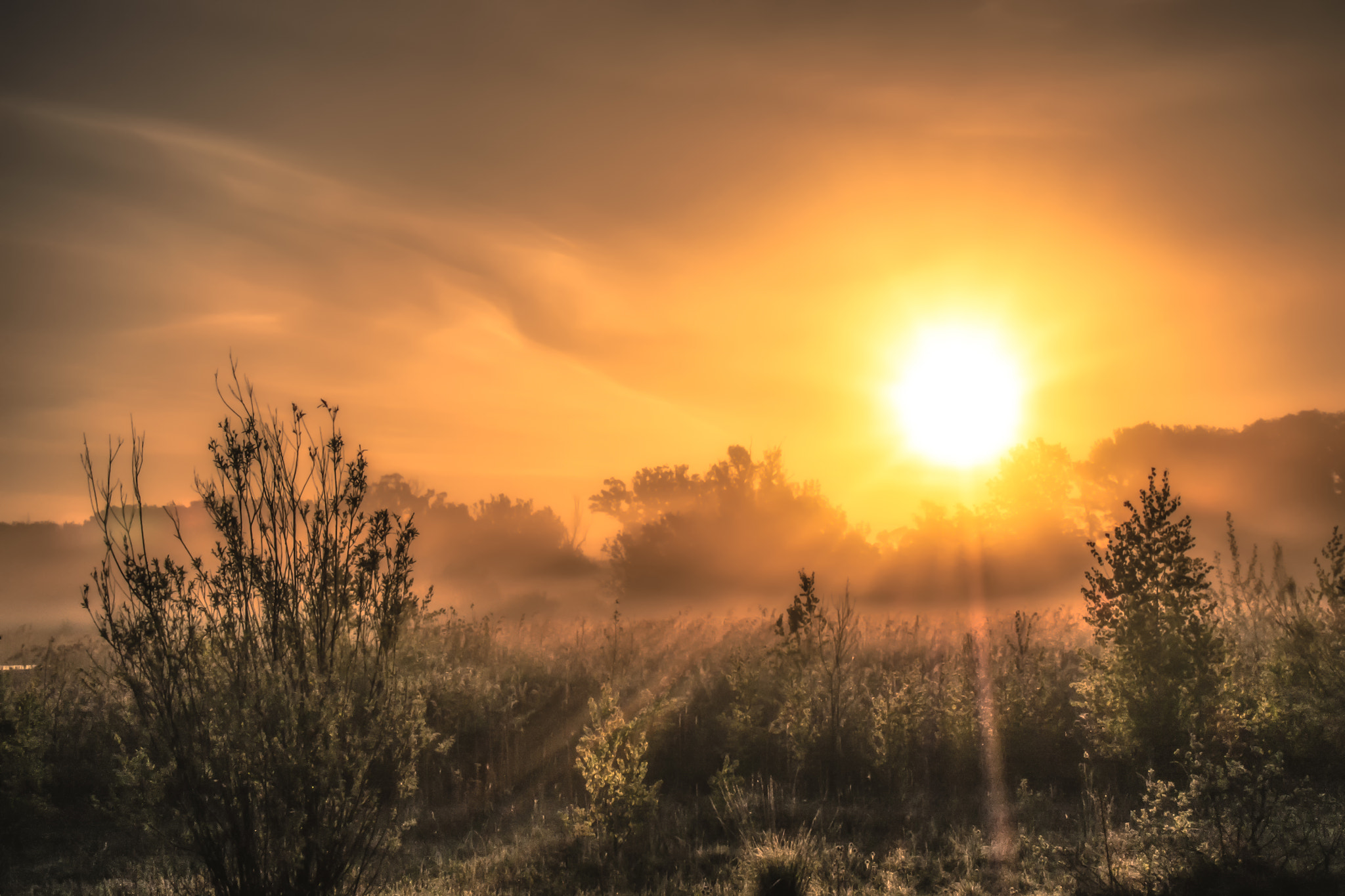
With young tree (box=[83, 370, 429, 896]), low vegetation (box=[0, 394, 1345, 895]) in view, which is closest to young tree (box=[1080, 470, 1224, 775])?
low vegetation (box=[0, 394, 1345, 895])

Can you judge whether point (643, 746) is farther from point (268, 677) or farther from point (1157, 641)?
point (1157, 641)

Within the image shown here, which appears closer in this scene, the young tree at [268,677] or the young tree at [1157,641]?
the young tree at [268,677]

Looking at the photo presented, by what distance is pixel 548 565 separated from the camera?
53.7 m

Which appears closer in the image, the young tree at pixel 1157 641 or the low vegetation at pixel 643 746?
the low vegetation at pixel 643 746

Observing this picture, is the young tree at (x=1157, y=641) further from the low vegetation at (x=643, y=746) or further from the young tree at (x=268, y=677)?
the young tree at (x=268, y=677)

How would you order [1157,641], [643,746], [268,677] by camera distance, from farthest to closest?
[1157,641] → [643,746] → [268,677]

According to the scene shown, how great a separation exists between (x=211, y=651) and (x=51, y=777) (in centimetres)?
835

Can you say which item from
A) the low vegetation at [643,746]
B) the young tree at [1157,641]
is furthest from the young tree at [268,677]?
the young tree at [1157,641]

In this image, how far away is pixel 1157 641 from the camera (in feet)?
35.1

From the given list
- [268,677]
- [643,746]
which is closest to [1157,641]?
[643,746]

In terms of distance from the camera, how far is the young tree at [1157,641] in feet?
34.6

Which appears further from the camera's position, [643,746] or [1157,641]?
[1157,641]

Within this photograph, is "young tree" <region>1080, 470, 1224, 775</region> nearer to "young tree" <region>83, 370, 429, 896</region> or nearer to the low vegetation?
the low vegetation

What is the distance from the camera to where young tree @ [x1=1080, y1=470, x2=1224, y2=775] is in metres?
10.5
